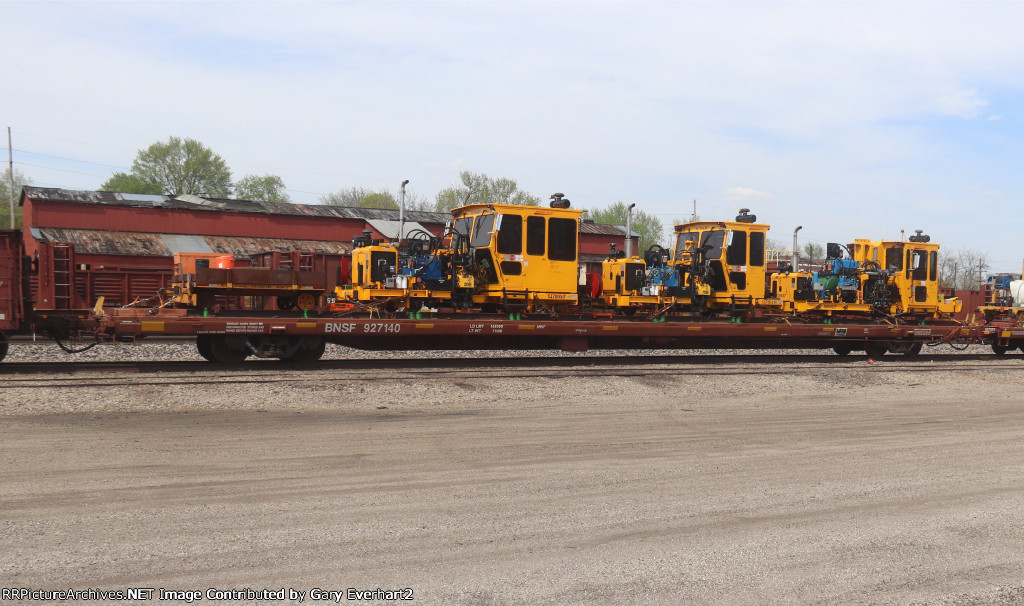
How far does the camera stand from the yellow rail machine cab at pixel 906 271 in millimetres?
20984

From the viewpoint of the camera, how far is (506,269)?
52.7 feet

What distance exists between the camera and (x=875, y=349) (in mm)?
20922

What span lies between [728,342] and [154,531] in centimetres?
1522

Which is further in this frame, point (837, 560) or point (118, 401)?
point (118, 401)

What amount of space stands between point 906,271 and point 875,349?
2.19 metres

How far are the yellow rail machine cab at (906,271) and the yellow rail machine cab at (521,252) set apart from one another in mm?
9110

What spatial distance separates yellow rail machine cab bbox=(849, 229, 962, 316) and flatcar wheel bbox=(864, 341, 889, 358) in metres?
0.95

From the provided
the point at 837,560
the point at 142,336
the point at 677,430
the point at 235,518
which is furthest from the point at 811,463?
the point at 142,336

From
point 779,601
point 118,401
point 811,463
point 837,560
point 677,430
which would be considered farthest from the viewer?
point 118,401

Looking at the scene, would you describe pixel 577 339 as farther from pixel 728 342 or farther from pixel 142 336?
pixel 142 336

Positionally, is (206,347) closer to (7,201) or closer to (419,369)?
(419,369)

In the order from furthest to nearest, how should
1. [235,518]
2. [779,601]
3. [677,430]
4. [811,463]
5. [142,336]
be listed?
[142,336], [677,430], [811,463], [235,518], [779,601]

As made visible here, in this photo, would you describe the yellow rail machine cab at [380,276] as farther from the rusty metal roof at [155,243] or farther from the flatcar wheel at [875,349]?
the rusty metal roof at [155,243]

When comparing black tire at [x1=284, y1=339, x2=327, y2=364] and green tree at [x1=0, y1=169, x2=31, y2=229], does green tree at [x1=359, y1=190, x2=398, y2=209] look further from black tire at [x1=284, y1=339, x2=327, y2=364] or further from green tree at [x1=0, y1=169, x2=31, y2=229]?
black tire at [x1=284, y1=339, x2=327, y2=364]
